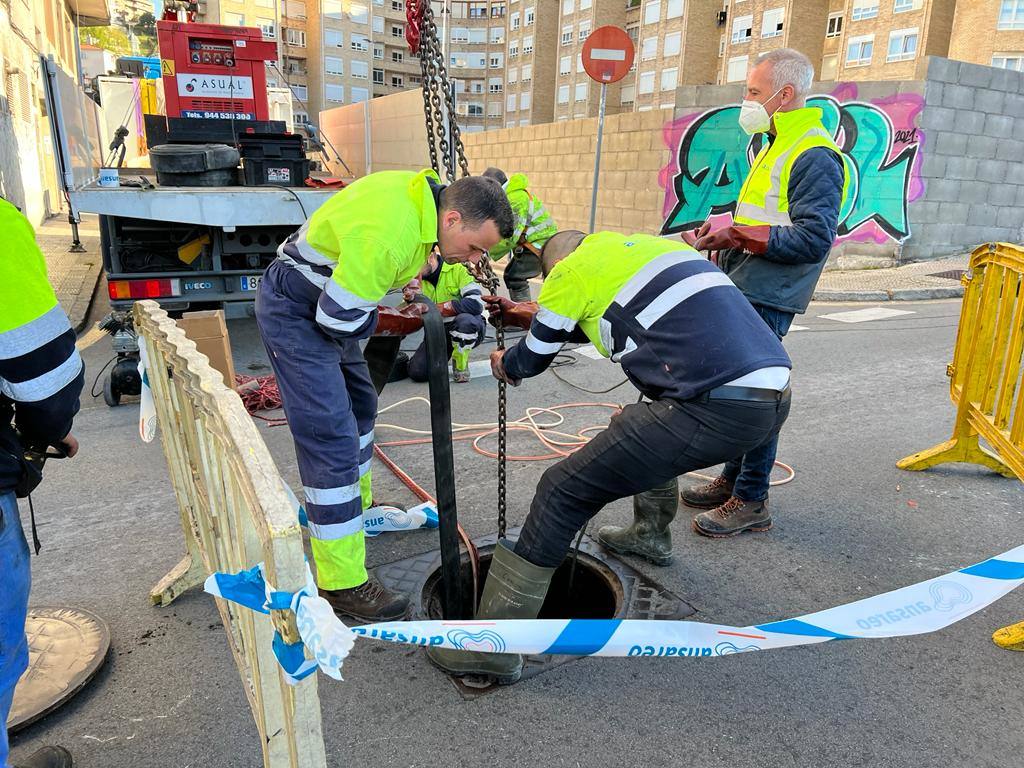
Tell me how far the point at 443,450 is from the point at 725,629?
3.86 ft

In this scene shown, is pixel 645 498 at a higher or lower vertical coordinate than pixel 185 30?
lower

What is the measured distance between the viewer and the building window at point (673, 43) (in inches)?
1828

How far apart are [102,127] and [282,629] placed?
18.3 metres

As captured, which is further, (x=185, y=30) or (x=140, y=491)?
(x=185, y=30)

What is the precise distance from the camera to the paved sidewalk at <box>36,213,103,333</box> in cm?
853

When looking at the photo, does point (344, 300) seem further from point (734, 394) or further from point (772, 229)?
point (772, 229)

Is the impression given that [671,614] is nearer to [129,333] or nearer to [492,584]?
[492,584]

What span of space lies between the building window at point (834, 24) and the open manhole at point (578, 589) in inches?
1824

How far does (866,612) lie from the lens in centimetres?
238

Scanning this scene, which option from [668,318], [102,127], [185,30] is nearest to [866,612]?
[668,318]

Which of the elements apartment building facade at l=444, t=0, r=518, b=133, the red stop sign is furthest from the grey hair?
apartment building facade at l=444, t=0, r=518, b=133

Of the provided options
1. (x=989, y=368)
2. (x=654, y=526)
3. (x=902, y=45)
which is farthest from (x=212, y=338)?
(x=902, y=45)

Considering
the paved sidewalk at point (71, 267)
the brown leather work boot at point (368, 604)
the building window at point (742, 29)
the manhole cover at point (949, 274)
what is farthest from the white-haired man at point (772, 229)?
the building window at point (742, 29)

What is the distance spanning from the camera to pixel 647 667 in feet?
8.82
